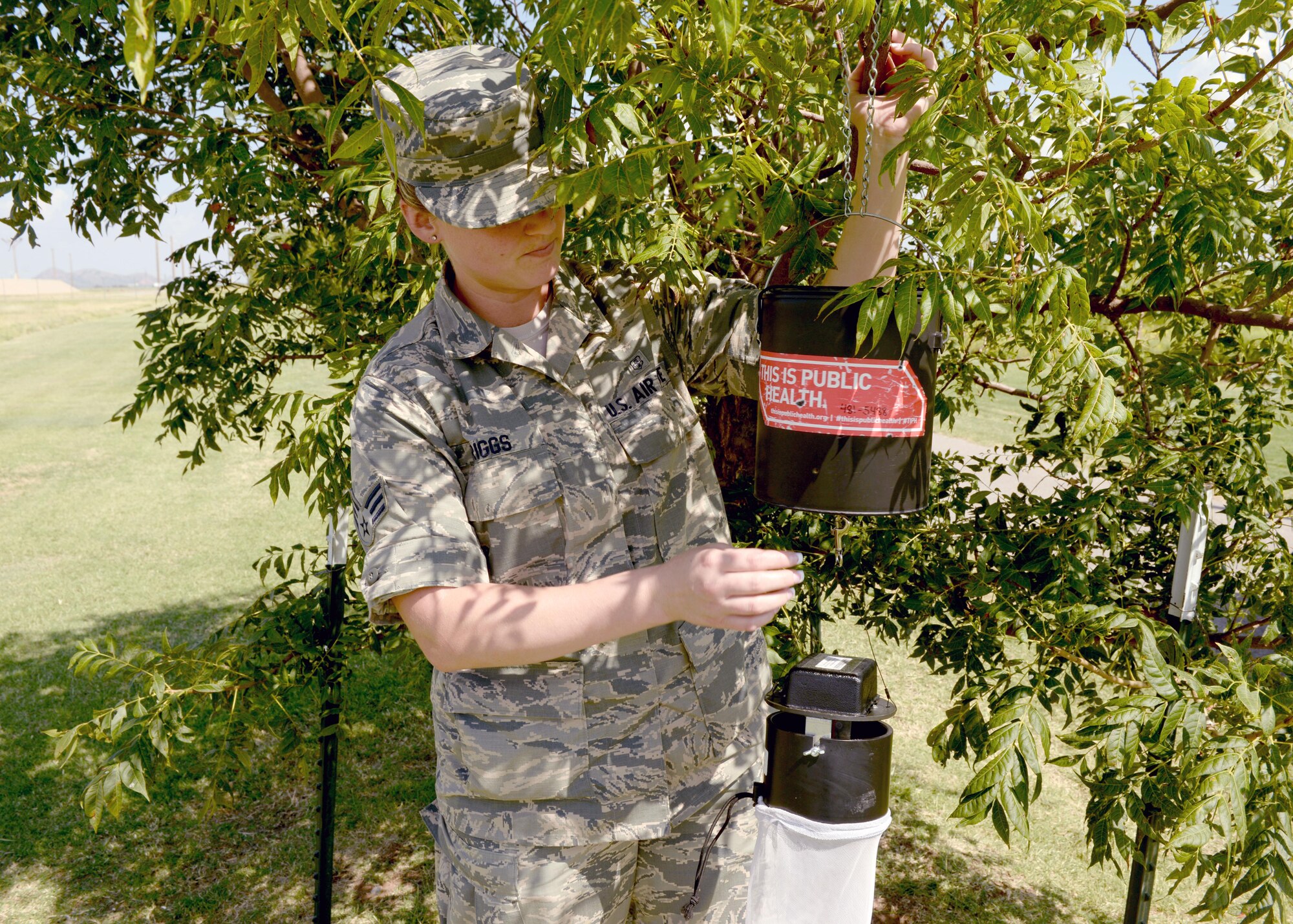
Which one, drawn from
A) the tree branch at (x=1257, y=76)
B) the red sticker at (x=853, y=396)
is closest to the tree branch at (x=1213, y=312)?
the tree branch at (x=1257, y=76)

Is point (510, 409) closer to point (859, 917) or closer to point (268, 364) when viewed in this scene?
point (859, 917)

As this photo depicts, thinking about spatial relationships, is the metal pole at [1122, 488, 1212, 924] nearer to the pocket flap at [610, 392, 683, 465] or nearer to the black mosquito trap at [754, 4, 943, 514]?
the black mosquito trap at [754, 4, 943, 514]

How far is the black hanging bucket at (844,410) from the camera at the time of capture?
1.36 metres

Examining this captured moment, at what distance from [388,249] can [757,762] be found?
132 cm

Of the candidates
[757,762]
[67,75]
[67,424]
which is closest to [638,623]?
[757,762]

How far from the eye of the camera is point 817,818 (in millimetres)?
1325

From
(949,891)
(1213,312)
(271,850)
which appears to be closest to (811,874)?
(1213,312)

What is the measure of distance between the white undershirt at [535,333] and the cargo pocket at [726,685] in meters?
0.58

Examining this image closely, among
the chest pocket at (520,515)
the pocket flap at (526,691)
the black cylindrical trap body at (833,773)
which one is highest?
the chest pocket at (520,515)

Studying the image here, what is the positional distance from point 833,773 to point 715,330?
33.9 inches

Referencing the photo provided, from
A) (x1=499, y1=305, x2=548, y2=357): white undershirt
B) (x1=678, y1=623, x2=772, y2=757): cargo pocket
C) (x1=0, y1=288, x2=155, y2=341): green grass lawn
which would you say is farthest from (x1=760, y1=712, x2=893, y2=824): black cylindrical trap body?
(x1=0, y1=288, x2=155, y2=341): green grass lawn

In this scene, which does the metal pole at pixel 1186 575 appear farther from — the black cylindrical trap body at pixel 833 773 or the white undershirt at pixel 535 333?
the white undershirt at pixel 535 333

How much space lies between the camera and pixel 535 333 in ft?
5.76

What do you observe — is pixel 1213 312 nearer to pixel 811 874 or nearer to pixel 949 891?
pixel 811 874
